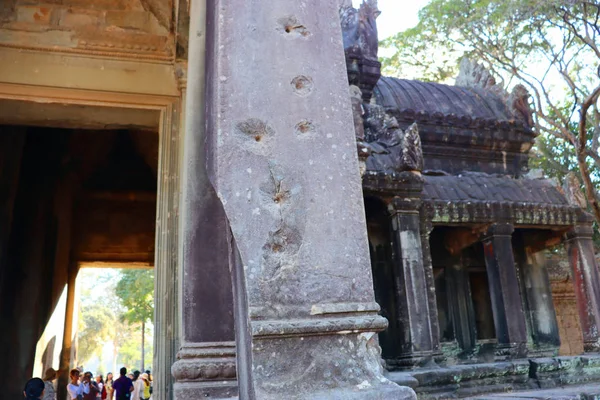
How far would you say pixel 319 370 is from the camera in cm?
214

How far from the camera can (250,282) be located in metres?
2.20

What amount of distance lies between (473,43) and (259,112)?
42.9ft

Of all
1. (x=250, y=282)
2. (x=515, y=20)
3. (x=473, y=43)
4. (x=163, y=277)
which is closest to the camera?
(x=250, y=282)

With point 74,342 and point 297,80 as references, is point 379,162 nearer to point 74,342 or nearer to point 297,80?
point 297,80

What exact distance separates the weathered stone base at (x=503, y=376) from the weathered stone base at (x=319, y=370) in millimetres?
4031

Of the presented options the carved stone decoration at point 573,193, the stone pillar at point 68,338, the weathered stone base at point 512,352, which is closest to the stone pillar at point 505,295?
the weathered stone base at point 512,352

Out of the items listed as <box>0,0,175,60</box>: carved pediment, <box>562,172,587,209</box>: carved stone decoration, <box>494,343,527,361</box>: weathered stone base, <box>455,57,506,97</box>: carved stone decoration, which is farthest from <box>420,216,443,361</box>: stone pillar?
<box>455,57,506,97</box>: carved stone decoration

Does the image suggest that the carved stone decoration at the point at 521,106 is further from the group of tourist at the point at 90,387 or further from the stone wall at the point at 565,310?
the group of tourist at the point at 90,387

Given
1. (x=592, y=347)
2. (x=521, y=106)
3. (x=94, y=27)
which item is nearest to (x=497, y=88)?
(x=521, y=106)

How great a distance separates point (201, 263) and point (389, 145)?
521cm

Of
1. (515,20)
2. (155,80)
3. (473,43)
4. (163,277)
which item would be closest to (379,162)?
(155,80)

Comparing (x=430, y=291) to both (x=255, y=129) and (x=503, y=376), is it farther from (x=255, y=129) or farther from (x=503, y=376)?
(x=255, y=129)

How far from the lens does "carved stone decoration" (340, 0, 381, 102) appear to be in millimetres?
8969

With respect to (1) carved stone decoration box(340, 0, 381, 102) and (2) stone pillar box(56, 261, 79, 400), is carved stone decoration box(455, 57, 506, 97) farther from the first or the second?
(2) stone pillar box(56, 261, 79, 400)
